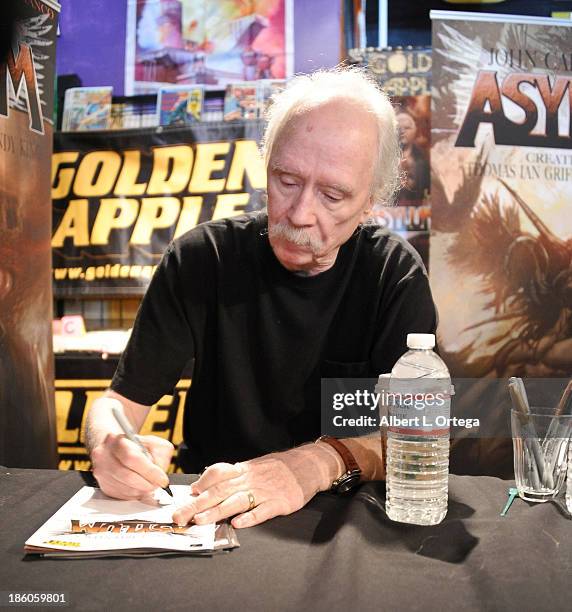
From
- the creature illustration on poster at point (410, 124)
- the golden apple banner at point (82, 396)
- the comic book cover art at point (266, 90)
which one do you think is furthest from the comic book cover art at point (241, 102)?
the golden apple banner at point (82, 396)

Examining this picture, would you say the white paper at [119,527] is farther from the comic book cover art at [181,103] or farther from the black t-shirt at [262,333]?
the comic book cover art at [181,103]

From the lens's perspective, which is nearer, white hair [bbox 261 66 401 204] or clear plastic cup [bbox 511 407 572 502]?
clear plastic cup [bbox 511 407 572 502]

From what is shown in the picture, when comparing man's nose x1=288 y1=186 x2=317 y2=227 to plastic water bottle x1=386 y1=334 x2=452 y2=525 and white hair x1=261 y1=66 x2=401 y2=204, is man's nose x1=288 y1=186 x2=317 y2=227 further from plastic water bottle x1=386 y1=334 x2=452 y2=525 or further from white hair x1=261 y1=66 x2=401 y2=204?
plastic water bottle x1=386 y1=334 x2=452 y2=525

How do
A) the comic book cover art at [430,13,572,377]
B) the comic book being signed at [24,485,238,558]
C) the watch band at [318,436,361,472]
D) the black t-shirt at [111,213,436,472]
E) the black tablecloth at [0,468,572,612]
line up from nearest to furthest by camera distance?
the black tablecloth at [0,468,572,612] → the comic book being signed at [24,485,238,558] → the watch band at [318,436,361,472] → the black t-shirt at [111,213,436,472] → the comic book cover art at [430,13,572,377]

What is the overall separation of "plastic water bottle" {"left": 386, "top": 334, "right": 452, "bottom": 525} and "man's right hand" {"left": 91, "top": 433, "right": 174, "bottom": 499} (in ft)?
1.23

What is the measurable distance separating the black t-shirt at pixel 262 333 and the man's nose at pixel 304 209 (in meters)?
0.22

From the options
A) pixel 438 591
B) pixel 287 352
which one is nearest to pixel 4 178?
pixel 287 352

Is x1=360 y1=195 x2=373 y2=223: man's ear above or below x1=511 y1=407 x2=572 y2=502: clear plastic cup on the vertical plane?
above

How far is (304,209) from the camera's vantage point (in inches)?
57.6

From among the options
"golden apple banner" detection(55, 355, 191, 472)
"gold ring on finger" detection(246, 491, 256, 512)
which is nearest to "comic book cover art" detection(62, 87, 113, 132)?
"golden apple banner" detection(55, 355, 191, 472)

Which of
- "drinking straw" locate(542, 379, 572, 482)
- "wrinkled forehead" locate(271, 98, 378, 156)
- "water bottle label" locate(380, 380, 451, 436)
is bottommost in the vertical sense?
"drinking straw" locate(542, 379, 572, 482)

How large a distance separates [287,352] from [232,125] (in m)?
1.72

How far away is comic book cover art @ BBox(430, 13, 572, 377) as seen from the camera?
2.88 metres

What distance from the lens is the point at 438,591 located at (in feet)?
2.57
